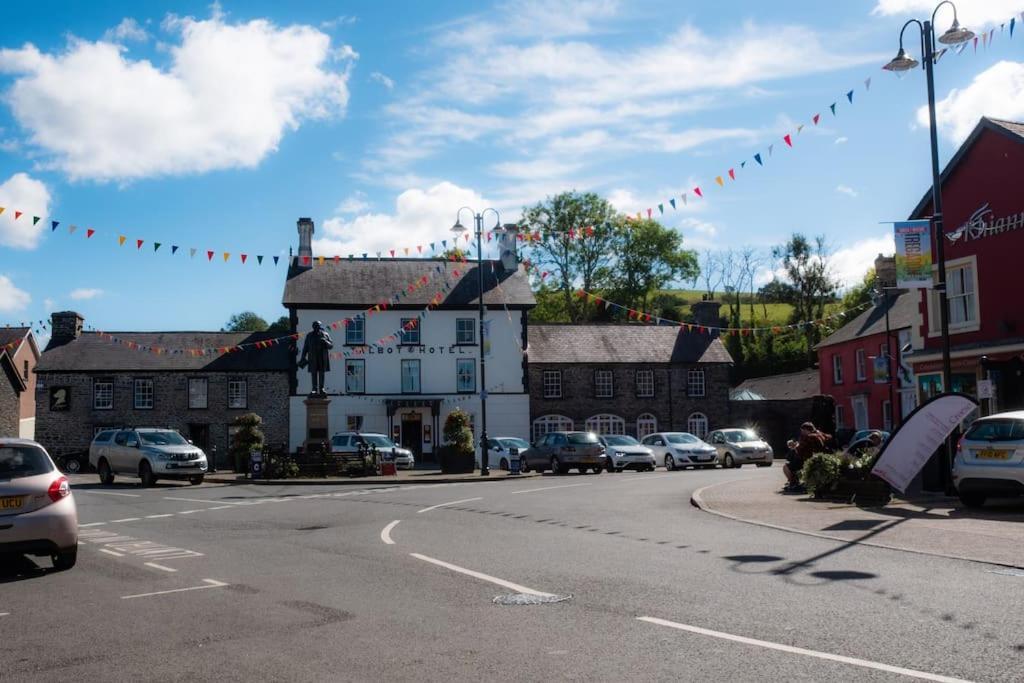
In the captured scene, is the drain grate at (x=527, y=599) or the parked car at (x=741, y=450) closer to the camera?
the drain grate at (x=527, y=599)

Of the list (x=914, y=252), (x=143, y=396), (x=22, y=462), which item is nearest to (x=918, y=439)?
(x=914, y=252)

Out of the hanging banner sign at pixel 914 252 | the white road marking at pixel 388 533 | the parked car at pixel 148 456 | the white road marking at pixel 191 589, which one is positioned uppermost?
the hanging banner sign at pixel 914 252

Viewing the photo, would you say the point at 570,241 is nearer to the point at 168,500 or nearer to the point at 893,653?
the point at 168,500

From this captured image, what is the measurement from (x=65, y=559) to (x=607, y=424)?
137 ft

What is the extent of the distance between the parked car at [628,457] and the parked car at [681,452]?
3.62 ft

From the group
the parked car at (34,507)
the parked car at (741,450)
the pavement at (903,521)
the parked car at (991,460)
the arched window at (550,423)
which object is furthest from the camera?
the arched window at (550,423)

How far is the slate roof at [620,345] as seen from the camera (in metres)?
51.5

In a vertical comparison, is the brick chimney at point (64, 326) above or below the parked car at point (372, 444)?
above

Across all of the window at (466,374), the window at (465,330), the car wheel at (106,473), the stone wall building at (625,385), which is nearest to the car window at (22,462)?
the car wheel at (106,473)

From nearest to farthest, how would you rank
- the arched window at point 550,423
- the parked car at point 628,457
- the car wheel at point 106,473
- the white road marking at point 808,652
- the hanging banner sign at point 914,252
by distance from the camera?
the white road marking at point 808,652, the hanging banner sign at point 914,252, the car wheel at point 106,473, the parked car at point 628,457, the arched window at point 550,423

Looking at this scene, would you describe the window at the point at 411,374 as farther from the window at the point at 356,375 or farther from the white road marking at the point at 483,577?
the white road marking at the point at 483,577

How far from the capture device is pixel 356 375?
4934cm

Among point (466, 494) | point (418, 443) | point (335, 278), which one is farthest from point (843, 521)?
point (335, 278)

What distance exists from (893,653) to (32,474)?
353 inches
